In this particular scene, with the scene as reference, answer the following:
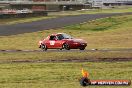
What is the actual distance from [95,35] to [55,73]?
2977 cm

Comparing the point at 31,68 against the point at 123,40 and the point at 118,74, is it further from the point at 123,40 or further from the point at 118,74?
the point at 123,40

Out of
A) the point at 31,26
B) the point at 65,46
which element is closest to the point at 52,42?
the point at 65,46

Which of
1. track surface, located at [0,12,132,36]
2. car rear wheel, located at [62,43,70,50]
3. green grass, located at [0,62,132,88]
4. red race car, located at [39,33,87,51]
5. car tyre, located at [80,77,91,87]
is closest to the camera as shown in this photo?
car tyre, located at [80,77,91,87]

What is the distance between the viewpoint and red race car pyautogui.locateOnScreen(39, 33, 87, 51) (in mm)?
32406

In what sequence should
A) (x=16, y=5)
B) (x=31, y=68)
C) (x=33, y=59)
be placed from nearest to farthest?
1. (x=31, y=68)
2. (x=33, y=59)
3. (x=16, y=5)

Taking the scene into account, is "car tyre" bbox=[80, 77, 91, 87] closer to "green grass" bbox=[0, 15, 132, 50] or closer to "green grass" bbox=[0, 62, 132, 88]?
"green grass" bbox=[0, 62, 132, 88]

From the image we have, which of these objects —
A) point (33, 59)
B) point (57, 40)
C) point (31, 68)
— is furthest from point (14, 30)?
point (31, 68)

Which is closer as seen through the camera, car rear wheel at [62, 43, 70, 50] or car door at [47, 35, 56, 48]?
car rear wheel at [62, 43, 70, 50]

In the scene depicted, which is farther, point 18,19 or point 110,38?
point 18,19

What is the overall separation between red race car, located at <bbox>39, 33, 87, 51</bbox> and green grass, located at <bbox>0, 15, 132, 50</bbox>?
3012 mm

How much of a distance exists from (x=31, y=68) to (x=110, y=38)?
78.1 feet

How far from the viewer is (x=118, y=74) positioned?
18406 millimetres

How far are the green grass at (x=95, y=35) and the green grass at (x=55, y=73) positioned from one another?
48.8 feet

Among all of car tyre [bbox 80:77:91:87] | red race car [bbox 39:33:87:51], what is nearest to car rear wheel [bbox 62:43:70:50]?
red race car [bbox 39:33:87:51]
